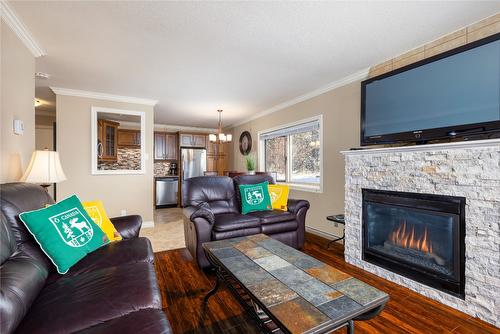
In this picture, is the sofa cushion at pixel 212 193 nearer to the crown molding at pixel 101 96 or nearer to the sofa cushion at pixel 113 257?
the sofa cushion at pixel 113 257

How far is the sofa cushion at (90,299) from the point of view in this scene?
99cm

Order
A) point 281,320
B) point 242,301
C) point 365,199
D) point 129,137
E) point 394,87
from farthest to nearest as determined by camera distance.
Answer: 1. point 129,137
2. point 365,199
3. point 394,87
4. point 242,301
5. point 281,320

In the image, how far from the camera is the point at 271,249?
184 centimetres

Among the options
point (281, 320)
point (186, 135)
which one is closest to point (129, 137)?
point (186, 135)

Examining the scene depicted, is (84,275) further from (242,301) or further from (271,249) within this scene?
(271,249)

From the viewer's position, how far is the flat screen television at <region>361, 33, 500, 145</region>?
1.80 m

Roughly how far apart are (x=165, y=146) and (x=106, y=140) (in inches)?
93.9

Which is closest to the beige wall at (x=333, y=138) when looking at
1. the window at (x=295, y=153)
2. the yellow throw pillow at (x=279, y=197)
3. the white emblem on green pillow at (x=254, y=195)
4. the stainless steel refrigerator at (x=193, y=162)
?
the window at (x=295, y=153)

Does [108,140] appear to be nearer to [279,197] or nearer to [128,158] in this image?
[128,158]

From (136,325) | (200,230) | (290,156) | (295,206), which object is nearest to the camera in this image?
(136,325)

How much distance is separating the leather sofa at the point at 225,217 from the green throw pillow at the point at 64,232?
3.19 feet

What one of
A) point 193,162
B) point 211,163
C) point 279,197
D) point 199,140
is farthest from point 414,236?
point 199,140

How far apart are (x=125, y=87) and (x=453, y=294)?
182 inches

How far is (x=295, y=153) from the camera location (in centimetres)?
471
